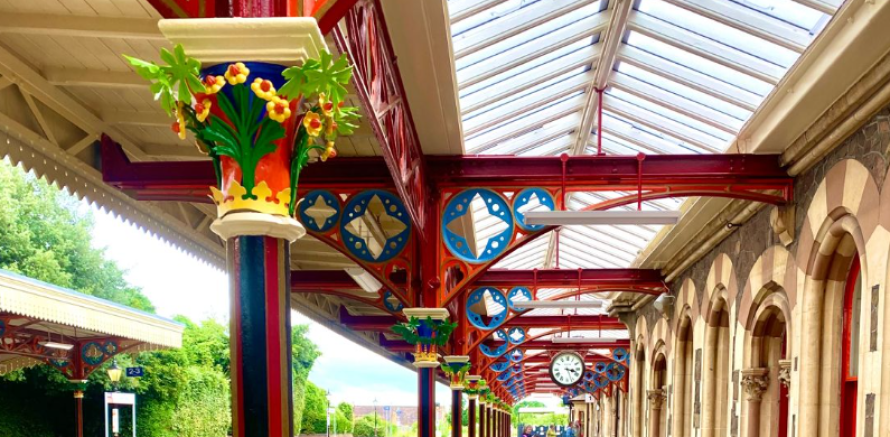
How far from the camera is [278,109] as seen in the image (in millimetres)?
2646

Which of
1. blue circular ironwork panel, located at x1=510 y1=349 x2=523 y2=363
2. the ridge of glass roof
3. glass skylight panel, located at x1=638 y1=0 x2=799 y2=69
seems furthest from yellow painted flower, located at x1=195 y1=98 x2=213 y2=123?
blue circular ironwork panel, located at x1=510 y1=349 x2=523 y2=363

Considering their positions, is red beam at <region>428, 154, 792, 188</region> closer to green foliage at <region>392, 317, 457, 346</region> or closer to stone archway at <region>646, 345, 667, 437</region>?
green foliage at <region>392, 317, 457, 346</region>

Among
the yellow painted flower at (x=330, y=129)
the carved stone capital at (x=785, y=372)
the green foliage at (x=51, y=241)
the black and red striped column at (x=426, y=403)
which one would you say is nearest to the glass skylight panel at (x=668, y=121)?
the carved stone capital at (x=785, y=372)

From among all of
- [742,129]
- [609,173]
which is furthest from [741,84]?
[609,173]

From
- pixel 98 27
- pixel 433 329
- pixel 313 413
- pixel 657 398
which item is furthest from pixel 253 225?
pixel 313 413

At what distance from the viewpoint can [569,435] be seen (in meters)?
38.3

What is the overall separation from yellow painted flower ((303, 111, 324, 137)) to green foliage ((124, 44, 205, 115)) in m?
0.34

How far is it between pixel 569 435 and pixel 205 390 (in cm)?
1702

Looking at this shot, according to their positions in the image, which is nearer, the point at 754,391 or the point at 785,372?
the point at 785,372

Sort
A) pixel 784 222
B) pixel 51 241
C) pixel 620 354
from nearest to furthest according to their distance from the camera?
pixel 784 222 < pixel 620 354 < pixel 51 241

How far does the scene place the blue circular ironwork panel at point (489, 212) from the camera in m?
8.47

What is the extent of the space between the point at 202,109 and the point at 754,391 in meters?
8.81

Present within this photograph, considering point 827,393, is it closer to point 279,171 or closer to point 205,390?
point 279,171

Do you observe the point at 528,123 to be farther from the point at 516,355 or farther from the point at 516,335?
the point at 516,355
